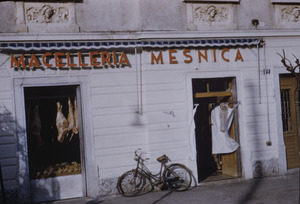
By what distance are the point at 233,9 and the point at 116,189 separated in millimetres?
6108

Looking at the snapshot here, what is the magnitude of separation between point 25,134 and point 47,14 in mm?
3074

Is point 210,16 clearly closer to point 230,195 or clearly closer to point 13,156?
point 230,195

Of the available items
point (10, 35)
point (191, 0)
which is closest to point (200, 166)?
point (191, 0)

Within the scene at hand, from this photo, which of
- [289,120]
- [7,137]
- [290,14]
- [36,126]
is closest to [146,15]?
[36,126]

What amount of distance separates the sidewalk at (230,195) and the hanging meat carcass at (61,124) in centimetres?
168

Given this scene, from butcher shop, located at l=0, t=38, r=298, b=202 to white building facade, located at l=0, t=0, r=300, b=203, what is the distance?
0.03 metres

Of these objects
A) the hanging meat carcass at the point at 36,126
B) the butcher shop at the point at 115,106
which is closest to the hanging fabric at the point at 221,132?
the butcher shop at the point at 115,106

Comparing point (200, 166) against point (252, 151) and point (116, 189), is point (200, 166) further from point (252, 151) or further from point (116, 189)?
point (116, 189)

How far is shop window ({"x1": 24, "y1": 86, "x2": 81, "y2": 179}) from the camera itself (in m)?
9.70

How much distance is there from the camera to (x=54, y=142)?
32.7 feet

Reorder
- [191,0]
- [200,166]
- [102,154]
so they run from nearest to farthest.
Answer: [102,154], [191,0], [200,166]

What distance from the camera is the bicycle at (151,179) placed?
A: 9.81m

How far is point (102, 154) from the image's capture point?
9.88 m

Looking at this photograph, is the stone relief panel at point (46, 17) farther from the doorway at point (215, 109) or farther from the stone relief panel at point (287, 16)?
the stone relief panel at point (287, 16)
